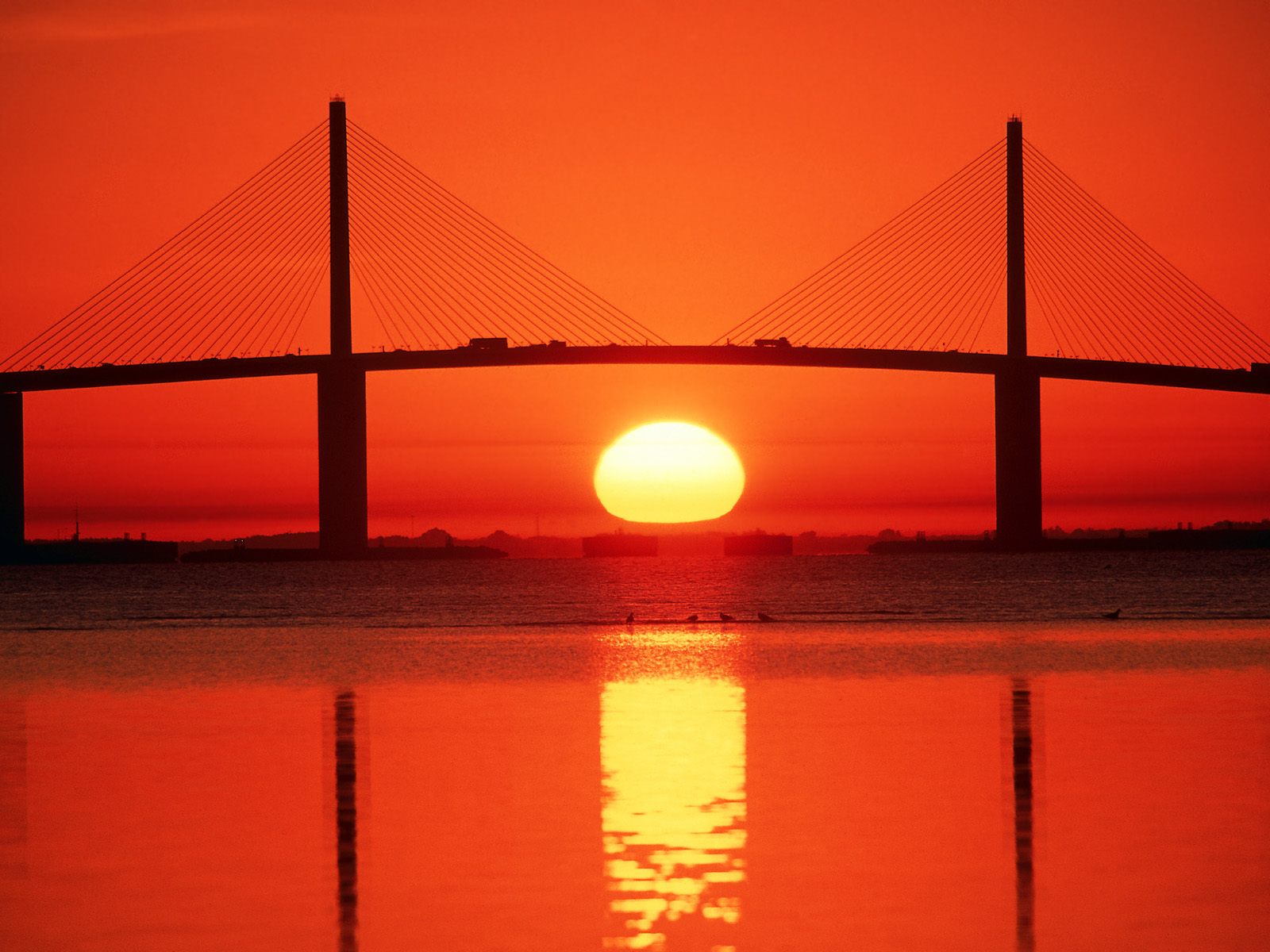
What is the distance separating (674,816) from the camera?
36.2ft

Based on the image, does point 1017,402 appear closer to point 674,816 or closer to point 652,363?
point 652,363

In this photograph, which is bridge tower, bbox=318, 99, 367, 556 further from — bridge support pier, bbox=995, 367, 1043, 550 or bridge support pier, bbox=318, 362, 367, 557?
bridge support pier, bbox=995, 367, 1043, 550

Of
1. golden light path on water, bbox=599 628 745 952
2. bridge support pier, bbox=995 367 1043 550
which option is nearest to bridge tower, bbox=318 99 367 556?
bridge support pier, bbox=995 367 1043 550

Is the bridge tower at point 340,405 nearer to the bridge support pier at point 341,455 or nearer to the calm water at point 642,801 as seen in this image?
the bridge support pier at point 341,455

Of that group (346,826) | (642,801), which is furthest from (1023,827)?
(346,826)

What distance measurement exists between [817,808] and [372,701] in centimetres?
1030

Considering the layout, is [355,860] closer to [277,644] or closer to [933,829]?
[933,829]

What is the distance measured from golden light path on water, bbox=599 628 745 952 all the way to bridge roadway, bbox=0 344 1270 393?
52.9 m

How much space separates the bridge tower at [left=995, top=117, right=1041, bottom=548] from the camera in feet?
263

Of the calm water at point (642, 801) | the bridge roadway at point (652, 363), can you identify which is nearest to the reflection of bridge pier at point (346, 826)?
the calm water at point (642, 801)

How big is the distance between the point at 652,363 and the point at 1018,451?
1917 cm

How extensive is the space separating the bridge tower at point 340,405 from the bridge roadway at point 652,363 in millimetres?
1217

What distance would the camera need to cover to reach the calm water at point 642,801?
316 inches

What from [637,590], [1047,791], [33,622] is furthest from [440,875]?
[637,590]
